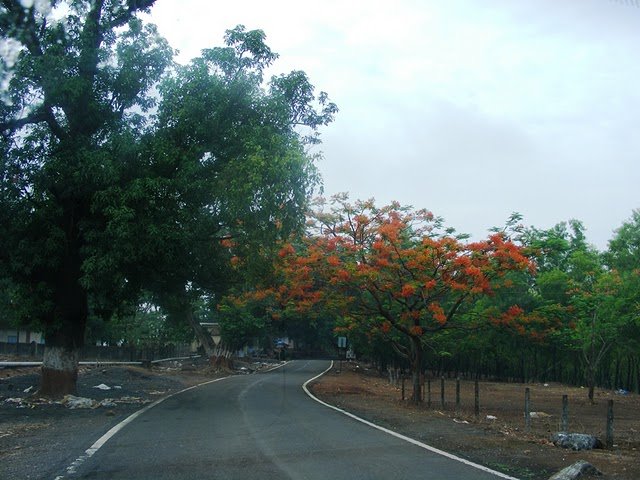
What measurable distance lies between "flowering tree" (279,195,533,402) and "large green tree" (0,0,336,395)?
15.0 feet

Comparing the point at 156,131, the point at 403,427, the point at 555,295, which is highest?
the point at 156,131

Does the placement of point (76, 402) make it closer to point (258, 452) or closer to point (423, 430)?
point (423, 430)

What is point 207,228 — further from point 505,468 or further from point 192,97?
point 505,468

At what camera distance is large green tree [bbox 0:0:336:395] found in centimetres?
1694

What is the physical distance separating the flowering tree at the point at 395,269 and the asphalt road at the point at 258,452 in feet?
22.4

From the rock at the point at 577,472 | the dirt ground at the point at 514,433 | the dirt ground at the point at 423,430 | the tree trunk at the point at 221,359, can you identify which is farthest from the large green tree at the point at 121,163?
the tree trunk at the point at 221,359

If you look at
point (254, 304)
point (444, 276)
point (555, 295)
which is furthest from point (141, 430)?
point (254, 304)

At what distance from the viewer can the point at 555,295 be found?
39.7 meters

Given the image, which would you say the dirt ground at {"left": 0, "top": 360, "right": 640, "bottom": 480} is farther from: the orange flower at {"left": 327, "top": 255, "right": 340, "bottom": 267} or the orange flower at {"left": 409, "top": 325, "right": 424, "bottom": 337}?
the orange flower at {"left": 327, "top": 255, "right": 340, "bottom": 267}

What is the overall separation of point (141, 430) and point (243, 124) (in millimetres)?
9397

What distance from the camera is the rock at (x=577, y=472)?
8852 millimetres

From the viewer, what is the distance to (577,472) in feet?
29.7

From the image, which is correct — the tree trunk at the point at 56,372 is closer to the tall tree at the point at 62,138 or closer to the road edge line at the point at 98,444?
the tall tree at the point at 62,138

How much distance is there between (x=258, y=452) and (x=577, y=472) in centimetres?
477
